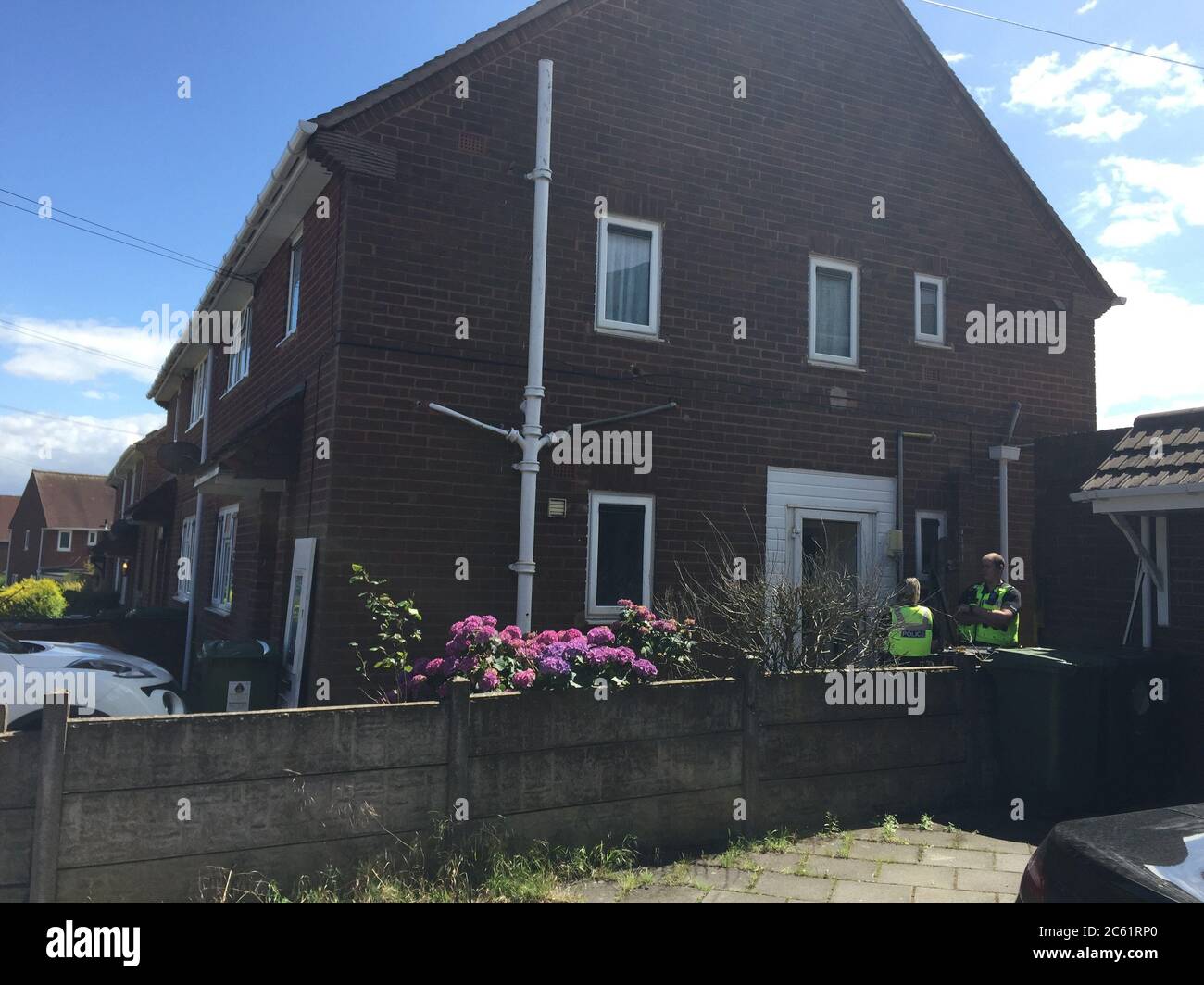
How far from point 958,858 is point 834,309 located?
6.75 meters

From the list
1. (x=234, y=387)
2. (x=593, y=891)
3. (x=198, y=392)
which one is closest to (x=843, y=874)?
(x=593, y=891)

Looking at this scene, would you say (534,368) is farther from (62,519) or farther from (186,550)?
(62,519)

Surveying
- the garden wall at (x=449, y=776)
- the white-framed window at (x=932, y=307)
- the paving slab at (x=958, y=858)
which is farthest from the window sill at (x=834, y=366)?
the paving slab at (x=958, y=858)

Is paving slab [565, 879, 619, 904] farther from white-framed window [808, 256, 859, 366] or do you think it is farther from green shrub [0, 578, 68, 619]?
green shrub [0, 578, 68, 619]

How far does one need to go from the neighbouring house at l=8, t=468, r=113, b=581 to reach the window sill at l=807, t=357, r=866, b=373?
48195 mm

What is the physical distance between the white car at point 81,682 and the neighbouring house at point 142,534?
8349mm

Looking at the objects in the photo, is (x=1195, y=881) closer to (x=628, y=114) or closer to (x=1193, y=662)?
(x=1193, y=662)

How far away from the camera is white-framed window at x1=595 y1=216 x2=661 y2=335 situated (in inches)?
386

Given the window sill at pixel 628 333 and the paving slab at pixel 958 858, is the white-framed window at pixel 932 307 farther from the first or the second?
the paving slab at pixel 958 858

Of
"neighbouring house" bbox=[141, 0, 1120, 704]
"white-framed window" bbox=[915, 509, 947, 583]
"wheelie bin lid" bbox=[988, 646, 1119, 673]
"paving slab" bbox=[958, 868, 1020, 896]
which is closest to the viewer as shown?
"paving slab" bbox=[958, 868, 1020, 896]

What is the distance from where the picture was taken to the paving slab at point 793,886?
5469 millimetres

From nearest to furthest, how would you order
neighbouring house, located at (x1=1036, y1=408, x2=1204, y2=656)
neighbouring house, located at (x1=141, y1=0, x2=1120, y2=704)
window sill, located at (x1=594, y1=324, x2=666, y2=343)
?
neighbouring house, located at (x1=1036, y1=408, x2=1204, y2=656) → neighbouring house, located at (x1=141, y1=0, x2=1120, y2=704) → window sill, located at (x1=594, y1=324, x2=666, y2=343)

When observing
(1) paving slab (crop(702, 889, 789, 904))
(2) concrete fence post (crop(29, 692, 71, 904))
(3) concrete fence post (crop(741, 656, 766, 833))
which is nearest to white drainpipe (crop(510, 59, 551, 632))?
(3) concrete fence post (crop(741, 656, 766, 833))
